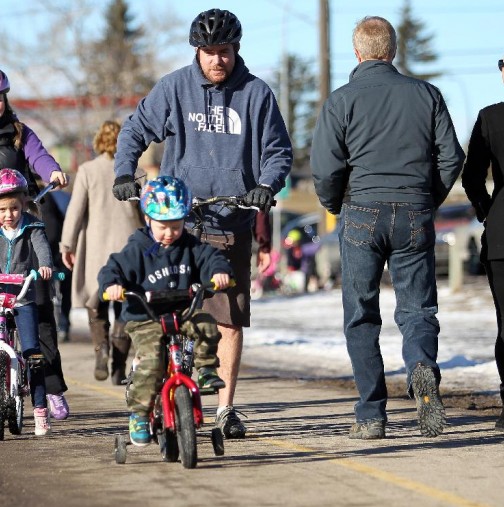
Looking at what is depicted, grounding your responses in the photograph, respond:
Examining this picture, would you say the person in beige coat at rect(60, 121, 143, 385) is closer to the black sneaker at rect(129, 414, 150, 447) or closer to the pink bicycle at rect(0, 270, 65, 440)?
the pink bicycle at rect(0, 270, 65, 440)

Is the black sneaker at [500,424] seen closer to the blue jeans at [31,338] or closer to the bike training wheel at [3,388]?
the blue jeans at [31,338]

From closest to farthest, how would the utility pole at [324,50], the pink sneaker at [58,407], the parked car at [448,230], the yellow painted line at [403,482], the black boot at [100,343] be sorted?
the yellow painted line at [403,482], the pink sneaker at [58,407], the black boot at [100,343], the parked car at [448,230], the utility pole at [324,50]

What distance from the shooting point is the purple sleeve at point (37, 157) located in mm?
9469

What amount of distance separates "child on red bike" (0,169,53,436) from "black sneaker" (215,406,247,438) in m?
1.07

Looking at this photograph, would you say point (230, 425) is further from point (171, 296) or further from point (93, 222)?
point (93, 222)

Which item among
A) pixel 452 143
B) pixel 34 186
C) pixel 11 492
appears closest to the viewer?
pixel 11 492

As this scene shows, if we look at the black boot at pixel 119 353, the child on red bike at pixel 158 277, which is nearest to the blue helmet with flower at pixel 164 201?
the child on red bike at pixel 158 277

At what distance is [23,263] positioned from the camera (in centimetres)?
888

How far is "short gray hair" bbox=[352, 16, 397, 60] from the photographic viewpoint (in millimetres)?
8305

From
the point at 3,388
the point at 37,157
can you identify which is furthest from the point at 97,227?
the point at 3,388

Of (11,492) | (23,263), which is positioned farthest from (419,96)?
(11,492)

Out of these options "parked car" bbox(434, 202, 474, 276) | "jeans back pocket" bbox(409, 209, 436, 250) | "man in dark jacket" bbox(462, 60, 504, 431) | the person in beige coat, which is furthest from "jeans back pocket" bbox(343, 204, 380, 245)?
"parked car" bbox(434, 202, 474, 276)

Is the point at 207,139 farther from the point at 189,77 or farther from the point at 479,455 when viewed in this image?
the point at 479,455

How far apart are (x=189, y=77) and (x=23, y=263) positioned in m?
1.46
